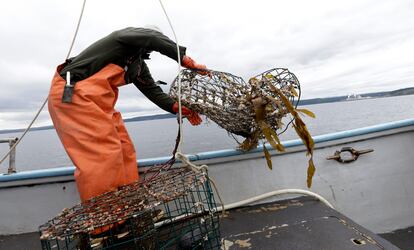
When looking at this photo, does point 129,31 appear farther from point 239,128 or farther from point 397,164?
Result: point 397,164

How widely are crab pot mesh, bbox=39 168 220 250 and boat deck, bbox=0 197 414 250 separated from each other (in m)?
0.30

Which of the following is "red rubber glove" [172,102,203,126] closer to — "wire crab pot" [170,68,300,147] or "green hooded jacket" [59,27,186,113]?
"wire crab pot" [170,68,300,147]

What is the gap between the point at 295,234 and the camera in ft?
5.44

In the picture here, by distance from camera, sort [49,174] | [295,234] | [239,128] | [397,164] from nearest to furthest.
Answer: [295,234]
[239,128]
[49,174]
[397,164]

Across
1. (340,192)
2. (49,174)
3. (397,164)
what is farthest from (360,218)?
(49,174)

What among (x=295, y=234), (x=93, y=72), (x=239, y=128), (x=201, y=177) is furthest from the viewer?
(x=239, y=128)

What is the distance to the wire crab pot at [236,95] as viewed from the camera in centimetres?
169

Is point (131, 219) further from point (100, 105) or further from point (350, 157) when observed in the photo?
point (350, 157)

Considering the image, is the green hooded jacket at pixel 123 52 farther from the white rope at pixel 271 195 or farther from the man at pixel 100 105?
the white rope at pixel 271 195

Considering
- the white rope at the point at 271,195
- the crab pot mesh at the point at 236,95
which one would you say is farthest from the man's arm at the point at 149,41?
the white rope at the point at 271,195

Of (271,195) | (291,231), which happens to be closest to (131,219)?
(291,231)

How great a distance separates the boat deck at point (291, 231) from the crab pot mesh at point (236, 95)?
0.65 metres

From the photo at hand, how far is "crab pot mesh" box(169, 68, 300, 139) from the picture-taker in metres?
1.69

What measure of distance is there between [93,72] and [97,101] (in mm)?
218
